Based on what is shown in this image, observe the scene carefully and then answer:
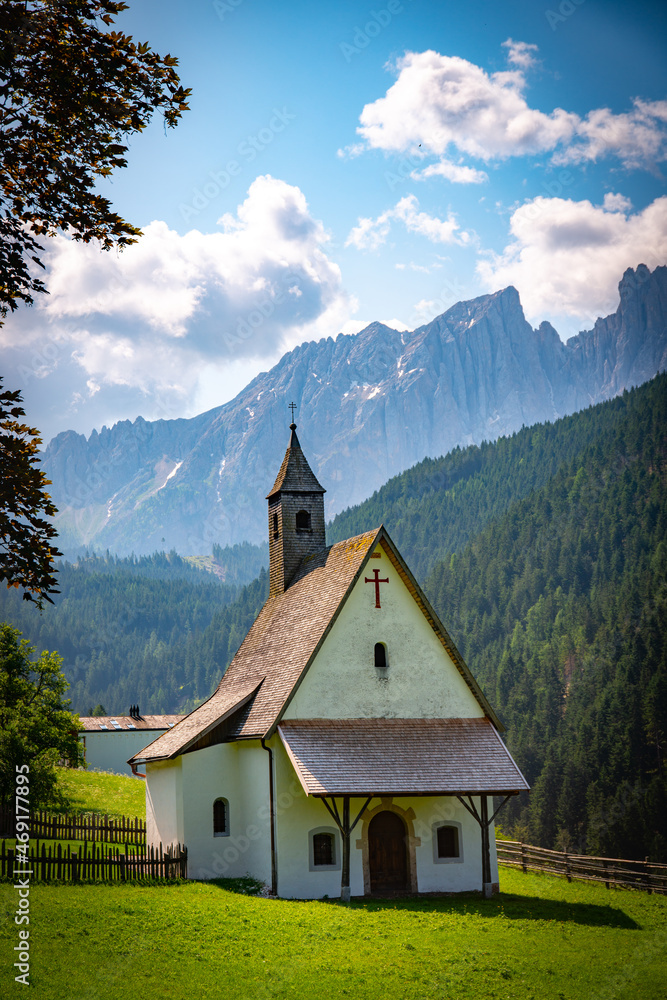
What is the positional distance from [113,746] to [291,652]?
60.8m

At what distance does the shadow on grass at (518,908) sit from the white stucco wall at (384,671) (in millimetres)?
5332

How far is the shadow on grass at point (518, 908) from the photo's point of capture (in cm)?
2259

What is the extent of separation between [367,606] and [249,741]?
5552 mm

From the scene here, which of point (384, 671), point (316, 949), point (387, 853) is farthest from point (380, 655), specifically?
point (316, 949)

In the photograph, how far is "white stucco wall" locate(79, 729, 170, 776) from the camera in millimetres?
83062

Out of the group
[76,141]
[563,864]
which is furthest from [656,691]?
[76,141]

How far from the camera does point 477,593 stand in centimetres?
16738

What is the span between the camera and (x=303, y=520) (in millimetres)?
34750

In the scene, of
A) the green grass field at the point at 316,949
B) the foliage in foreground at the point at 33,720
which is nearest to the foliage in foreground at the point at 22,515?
the green grass field at the point at 316,949

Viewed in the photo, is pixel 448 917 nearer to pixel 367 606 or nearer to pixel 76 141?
pixel 367 606

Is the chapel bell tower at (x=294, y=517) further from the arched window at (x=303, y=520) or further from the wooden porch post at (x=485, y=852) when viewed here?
the wooden porch post at (x=485, y=852)

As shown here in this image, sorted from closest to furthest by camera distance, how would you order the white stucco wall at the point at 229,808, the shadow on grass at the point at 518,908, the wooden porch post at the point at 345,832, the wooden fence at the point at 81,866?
1. the wooden fence at the point at 81,866
2. the shadow on grass at the point at 518,908
3. the wooden porch post at the point at 345,832
4. the white stucco wall at the point at 229,808

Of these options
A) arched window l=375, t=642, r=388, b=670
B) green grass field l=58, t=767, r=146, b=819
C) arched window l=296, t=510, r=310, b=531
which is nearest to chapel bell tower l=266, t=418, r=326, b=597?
arched window l=296, t=510, r=310, b=531

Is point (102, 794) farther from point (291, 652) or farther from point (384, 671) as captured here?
point (384, 671)
